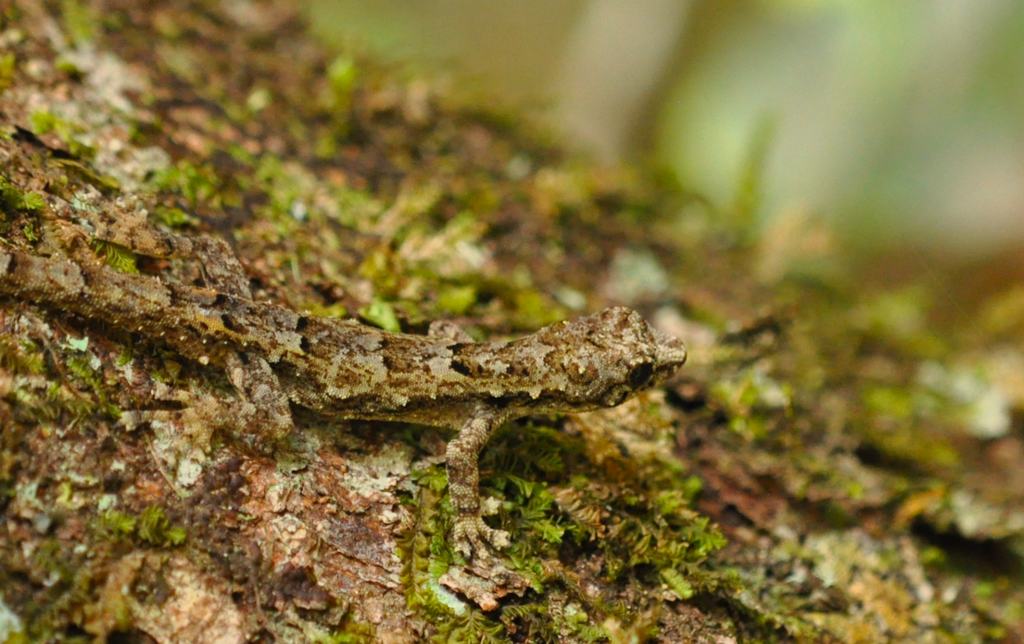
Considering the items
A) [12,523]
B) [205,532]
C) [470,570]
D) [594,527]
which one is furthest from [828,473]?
[12,523]

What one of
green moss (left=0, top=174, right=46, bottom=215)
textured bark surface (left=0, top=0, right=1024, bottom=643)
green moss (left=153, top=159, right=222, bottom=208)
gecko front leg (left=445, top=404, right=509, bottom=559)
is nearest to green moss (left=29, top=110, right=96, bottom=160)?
textured bark surface (left=0, top=0, right=1024, bottom=643)

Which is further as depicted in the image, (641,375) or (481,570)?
Answer: (641,375)

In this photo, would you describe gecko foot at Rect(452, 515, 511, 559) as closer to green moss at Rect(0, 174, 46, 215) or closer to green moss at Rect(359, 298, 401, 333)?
green moss at Rect(359, 298, 401, 333)

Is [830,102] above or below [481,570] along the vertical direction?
above

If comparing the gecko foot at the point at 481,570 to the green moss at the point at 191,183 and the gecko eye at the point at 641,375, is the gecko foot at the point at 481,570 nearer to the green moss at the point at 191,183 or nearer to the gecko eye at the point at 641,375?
the gecko eye at the point at 641,375

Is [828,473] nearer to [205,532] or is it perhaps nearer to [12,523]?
[205,532]

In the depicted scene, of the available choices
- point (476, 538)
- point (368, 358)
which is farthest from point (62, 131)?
point (476, 538)

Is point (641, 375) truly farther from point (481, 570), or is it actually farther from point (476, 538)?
point (481, 570)
